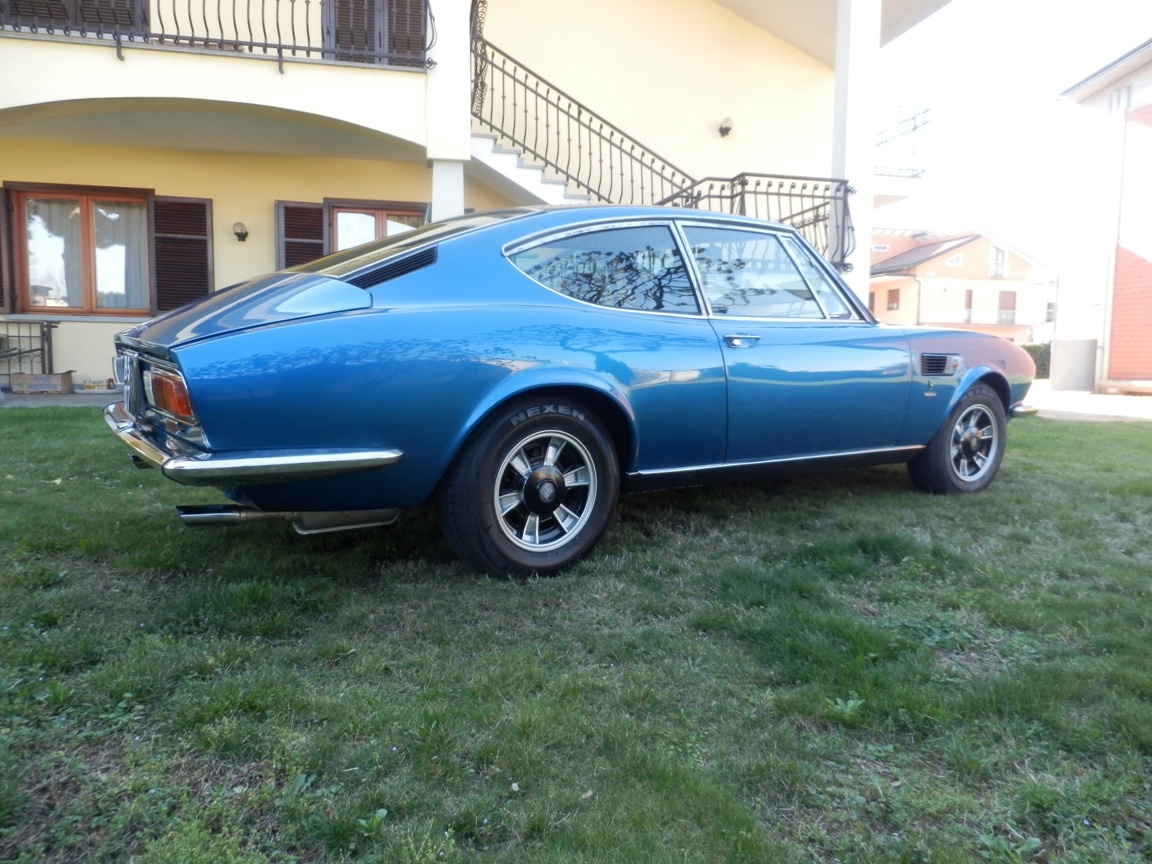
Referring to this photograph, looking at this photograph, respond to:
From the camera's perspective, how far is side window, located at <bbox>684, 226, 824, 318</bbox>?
3.95 metres

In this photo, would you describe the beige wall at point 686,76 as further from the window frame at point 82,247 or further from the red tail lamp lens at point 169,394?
the red tail lamp lens at point 169,394

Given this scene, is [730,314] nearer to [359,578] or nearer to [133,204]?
[359,578]

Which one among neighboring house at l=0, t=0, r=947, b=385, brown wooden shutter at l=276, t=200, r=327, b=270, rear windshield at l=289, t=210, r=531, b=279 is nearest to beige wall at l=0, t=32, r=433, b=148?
neighboring house at l=0, t=0, r=947, b=385

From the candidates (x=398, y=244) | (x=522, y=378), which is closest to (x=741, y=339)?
(x=522, y=378)

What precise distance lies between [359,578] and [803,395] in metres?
2.02

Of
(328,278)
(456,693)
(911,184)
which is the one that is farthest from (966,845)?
(911,184)

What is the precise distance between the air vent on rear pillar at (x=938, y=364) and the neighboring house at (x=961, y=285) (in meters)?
39.5

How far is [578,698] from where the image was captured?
93.0 inches

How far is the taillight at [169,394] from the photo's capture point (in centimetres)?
274

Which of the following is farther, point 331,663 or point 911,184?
point 911,184

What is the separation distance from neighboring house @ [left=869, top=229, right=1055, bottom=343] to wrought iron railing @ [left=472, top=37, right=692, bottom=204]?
3336 cm

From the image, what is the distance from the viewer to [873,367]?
420cm

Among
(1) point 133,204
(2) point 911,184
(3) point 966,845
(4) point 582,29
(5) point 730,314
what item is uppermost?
(4) point 582,29

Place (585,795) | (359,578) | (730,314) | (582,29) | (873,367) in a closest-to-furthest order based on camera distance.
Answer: (585,795)
(359,578)
(730,314)
(873,367)
(582,29)
